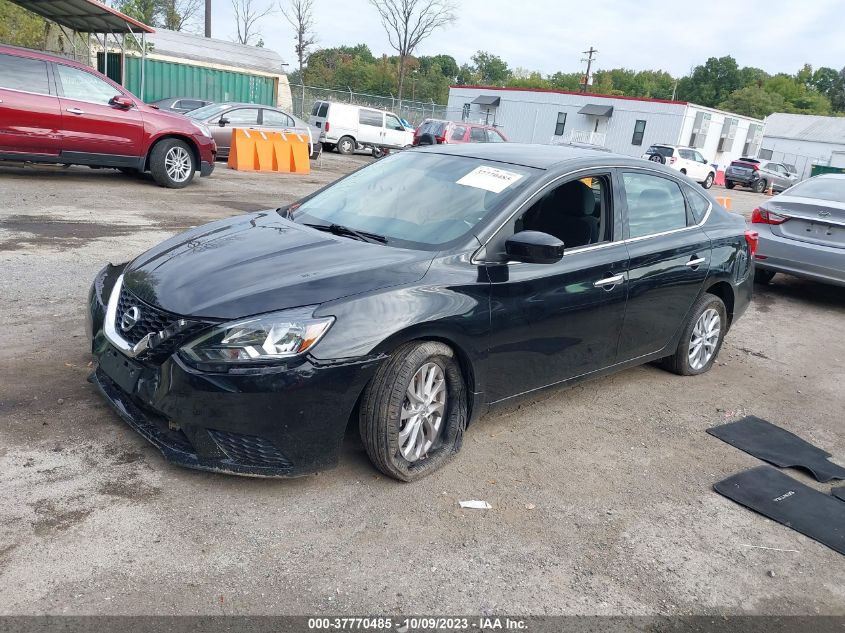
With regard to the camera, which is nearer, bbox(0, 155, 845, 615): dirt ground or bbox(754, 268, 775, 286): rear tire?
bbox(0, 155, 845, 615): dirt ground

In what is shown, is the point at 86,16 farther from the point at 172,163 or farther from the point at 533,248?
the point at 533,248

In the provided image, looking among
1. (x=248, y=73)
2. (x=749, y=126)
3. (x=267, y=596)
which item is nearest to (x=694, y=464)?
(x=267, y=596)

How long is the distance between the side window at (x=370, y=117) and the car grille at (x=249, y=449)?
23.4 metres

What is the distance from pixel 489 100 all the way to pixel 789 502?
4414 centimetres

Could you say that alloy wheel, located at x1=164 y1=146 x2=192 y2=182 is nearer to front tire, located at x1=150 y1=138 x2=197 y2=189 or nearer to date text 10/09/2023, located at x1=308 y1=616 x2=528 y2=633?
front tire, located at x1=150 y1=138 x2=197 y2=189

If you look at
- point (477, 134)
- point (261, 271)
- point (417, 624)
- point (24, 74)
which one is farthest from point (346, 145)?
point (417, 624)

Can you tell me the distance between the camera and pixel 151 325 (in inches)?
128

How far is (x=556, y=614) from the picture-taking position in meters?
2.76

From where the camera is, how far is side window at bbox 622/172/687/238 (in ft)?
15.3

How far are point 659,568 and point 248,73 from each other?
103 ft

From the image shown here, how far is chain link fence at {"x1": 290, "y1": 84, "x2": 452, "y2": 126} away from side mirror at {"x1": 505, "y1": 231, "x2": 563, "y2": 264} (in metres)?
30.7

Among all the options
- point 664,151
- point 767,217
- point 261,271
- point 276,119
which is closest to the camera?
point 261,271

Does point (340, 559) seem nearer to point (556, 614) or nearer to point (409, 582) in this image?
point (409, 582)

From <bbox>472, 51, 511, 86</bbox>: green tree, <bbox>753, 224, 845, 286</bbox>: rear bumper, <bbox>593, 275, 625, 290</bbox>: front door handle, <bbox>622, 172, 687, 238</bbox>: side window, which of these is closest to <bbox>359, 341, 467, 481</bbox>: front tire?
<bbox>593, 275, 625, 290</bbox>: front door handle
